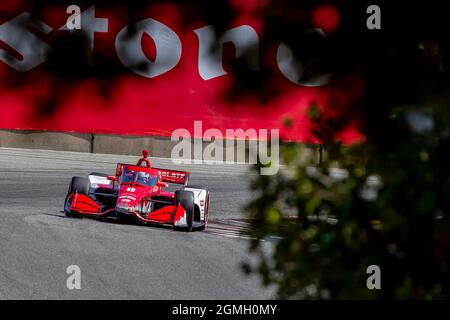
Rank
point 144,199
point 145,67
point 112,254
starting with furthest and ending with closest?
point 144,199 → point 112,254 → point 145,67

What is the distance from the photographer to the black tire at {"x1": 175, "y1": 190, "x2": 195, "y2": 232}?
13523mm

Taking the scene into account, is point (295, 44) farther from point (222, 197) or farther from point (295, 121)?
point (222, 197)

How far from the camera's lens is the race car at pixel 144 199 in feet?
44.8

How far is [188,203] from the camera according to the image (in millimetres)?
13617

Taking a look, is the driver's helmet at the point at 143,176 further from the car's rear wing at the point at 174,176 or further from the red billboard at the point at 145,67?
the red billboard at the point at 145,67

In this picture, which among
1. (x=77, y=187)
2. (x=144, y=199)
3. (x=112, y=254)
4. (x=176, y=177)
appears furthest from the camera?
(x=77, y=187)

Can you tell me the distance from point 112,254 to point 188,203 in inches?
109

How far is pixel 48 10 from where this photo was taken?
3150 millimetres

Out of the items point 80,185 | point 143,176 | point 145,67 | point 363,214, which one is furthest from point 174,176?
point 363,214

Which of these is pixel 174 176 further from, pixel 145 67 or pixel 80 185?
pixel 145 67

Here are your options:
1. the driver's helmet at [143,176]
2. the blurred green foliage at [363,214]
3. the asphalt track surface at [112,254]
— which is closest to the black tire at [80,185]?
the asphalt track surface at [112,254]

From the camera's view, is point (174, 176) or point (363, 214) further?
point (174, 176)

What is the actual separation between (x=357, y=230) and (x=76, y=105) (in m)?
1.04

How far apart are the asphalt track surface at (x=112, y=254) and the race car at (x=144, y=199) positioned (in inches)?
7.2
